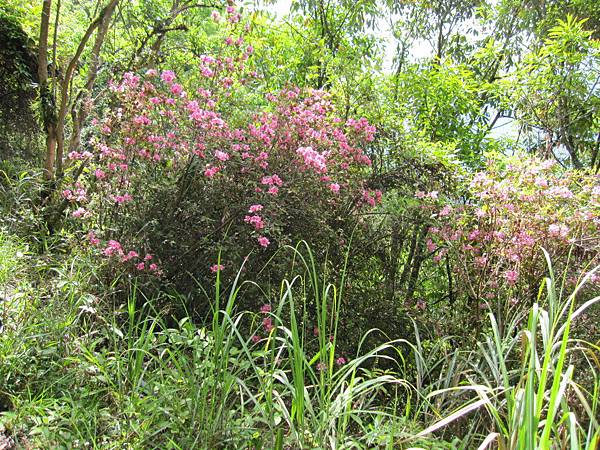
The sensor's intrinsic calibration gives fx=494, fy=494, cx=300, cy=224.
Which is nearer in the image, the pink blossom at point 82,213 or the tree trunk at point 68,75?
the pink blossom at point 82,213

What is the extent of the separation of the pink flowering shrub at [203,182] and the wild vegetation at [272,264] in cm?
2

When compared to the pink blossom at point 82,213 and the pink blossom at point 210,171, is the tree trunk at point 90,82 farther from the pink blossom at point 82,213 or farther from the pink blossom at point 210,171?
the pink blossom at point 210,171

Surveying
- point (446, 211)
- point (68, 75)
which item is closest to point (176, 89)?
point (68, 75)

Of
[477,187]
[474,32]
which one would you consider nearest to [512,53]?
[474,32]

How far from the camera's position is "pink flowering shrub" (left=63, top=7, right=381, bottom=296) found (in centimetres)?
294

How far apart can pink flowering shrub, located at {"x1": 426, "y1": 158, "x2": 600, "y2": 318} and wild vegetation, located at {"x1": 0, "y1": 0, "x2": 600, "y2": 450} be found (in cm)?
2

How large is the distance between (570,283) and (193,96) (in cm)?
269

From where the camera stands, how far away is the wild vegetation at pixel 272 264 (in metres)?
1.80

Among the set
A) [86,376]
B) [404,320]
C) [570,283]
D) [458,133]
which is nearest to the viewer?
[86,376]

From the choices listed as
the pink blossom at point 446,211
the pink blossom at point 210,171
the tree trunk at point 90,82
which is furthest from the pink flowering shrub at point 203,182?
the tree trunk at point 90,82

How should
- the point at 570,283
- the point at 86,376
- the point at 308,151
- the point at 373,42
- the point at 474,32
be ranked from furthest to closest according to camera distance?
the point at 474,32, the point at 373,42, the point at 308,151, the point at 570,283, the point at 86,376

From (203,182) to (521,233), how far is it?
1.94m

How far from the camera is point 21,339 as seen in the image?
2.16 meters

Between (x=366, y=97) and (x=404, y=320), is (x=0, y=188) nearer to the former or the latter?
(x=366, y=97)
